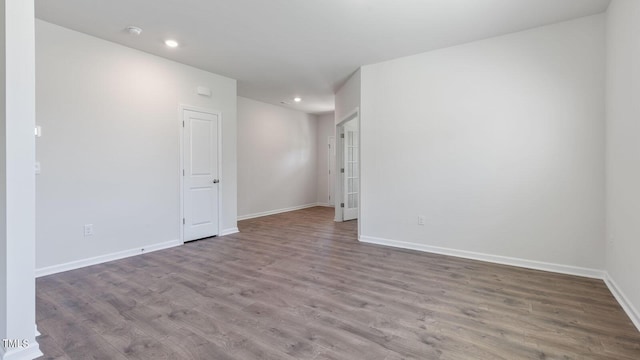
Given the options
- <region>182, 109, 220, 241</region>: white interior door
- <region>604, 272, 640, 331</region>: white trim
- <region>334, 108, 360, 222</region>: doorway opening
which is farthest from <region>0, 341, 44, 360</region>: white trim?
<region>334, 108, 360, 222</region>: doorway opening

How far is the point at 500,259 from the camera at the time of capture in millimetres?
3520

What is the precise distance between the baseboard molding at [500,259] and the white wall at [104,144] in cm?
326

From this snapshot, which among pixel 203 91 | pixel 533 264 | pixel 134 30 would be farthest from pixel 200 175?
pixel 533 264

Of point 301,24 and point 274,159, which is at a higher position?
point 301,24

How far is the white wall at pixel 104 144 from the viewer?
318 cm

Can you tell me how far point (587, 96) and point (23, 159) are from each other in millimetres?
4784

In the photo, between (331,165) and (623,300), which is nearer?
(623,300)

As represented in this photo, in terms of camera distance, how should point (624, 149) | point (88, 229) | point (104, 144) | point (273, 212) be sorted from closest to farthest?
point (624, 149) → point (88, 229) → point (104, 144) → point (273, 212)

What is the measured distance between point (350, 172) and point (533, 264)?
12.7ft

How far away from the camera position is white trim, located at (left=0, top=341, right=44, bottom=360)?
167 centimetres

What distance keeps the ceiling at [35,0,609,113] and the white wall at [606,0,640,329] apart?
51 centimetres

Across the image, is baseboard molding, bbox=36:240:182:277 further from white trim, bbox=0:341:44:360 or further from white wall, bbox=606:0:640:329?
white wall, bbox=606:0:640:329

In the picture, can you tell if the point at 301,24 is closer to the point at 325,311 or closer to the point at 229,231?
the point at 325,311

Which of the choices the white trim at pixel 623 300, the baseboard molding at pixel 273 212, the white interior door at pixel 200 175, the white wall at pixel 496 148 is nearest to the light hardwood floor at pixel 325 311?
the white trim at pixel 623 300
